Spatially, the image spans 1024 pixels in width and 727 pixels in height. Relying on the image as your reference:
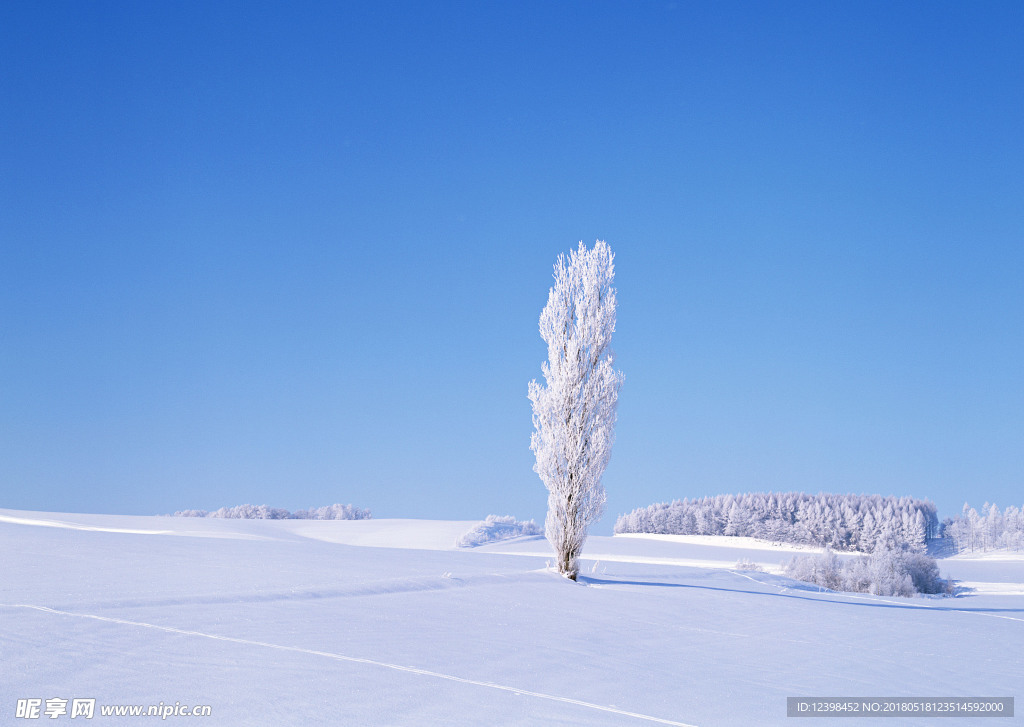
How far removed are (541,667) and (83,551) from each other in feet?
47.8

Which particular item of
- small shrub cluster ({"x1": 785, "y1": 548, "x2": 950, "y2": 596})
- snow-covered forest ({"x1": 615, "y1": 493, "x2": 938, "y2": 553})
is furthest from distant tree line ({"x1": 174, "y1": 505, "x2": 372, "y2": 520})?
small shrub cluster ({"x1": 785, "y1": 548, "x2": 950, "y2": 596})

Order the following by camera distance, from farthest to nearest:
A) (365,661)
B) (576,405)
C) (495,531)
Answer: (495,531) → (576,405) → (365,661)

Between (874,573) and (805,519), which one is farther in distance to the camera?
(805,519)

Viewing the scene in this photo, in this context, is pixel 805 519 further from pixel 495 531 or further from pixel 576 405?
pixel 576 405

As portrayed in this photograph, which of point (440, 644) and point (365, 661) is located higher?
point (365, 661)

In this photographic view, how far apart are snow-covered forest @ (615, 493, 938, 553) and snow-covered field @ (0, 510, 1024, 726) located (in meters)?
43.8

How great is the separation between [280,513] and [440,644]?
6231 cm

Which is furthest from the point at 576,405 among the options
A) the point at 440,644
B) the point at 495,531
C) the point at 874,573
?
the point at 495,531

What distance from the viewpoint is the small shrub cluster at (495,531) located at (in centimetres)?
4586

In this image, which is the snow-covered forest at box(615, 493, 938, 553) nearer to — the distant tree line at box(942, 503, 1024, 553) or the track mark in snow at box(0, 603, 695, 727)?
the distant tree line at box(942, 503, 1024, 553)

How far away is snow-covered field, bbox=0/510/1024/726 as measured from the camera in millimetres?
6215

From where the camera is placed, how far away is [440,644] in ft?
29.3

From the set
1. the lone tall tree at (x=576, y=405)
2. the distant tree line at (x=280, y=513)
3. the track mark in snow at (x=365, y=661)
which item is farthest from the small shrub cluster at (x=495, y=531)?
the track mark in snow at (x=365, y=661)

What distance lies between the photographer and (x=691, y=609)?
565 inches
